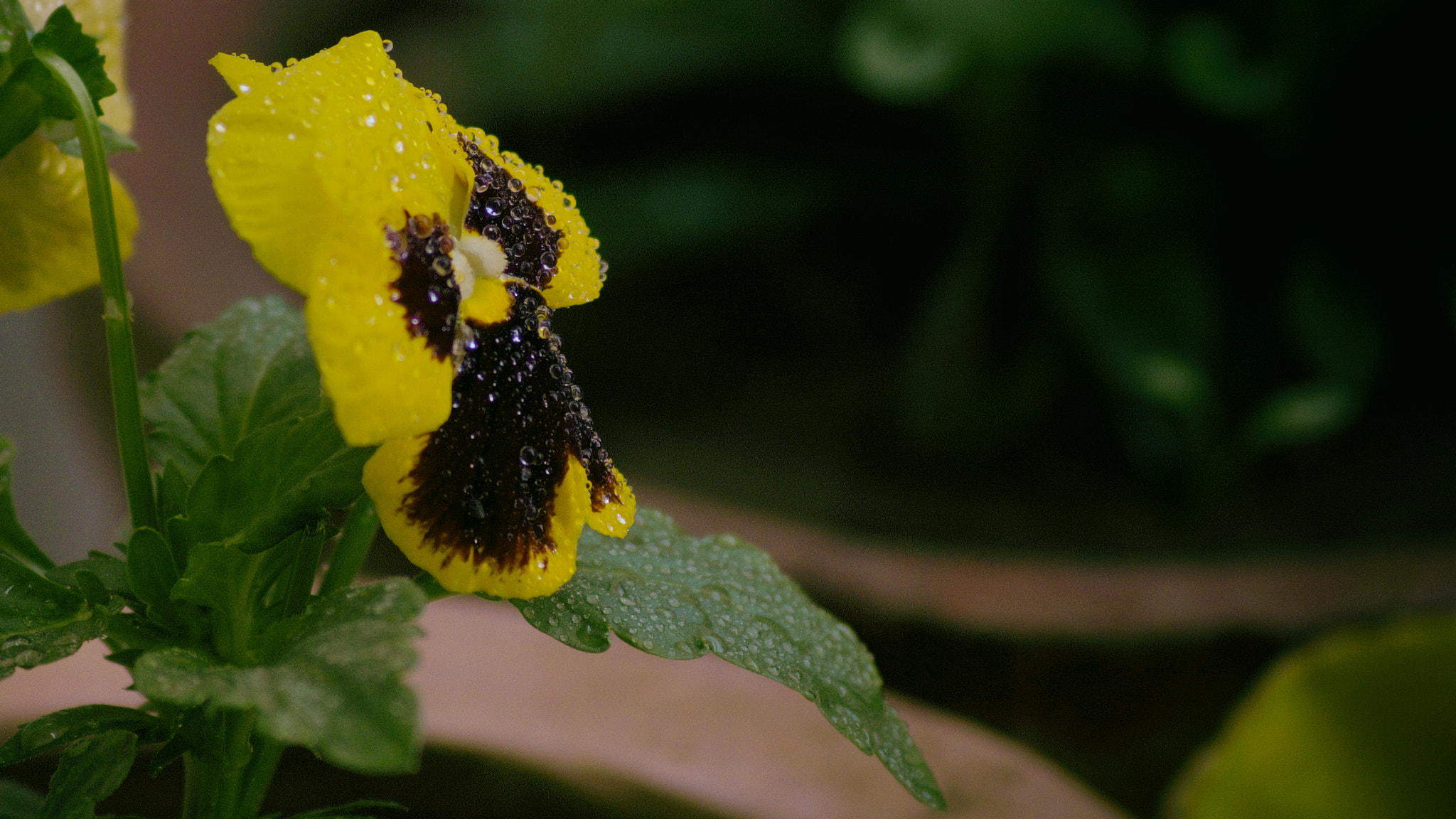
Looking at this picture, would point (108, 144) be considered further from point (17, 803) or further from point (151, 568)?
point (17, 803)

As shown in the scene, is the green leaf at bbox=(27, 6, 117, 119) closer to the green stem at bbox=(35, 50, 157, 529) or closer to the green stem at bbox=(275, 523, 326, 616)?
the green stem at bbox=(35, 50, 157, 529)

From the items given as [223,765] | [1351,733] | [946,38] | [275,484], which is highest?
[946,38]

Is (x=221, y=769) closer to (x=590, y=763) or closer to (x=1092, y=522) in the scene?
(x=590, y=763)

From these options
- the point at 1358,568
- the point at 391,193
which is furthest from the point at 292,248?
the point at 1358,568

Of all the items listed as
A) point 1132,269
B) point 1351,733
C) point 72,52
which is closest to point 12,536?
point 72,52

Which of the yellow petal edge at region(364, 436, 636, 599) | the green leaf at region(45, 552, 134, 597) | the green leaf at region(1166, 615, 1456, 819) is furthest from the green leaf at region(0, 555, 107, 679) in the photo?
the green leaf at region(1166, 615, 1456, 819)

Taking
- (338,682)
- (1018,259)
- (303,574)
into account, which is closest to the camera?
(338,682)

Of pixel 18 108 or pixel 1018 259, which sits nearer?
pixel 18 108

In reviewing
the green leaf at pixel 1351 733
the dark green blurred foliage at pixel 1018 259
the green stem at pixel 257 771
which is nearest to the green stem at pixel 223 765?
the green stem at pixel 257 771
